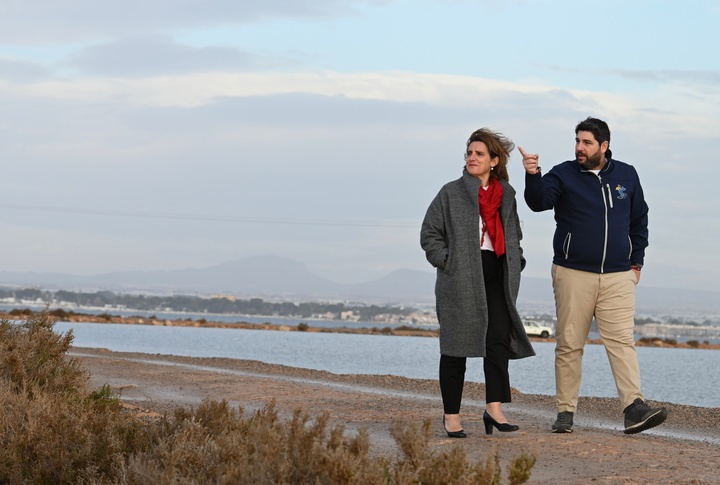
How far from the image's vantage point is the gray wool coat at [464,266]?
26.6ft

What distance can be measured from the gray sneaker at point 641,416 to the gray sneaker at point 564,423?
43cm

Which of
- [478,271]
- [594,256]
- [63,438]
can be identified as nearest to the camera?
[63,438]

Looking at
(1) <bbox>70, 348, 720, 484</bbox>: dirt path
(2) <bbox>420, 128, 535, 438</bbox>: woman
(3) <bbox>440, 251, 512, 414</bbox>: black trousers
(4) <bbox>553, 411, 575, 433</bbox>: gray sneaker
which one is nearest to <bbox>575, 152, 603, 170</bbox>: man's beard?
(2) <bbox>420, 128, 535, 438</bbox>: woman

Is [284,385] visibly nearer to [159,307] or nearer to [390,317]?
[390,317]

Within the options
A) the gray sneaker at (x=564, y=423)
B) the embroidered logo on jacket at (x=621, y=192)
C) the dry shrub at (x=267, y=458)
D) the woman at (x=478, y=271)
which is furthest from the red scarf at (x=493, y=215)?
the dry shrub at (x=267, y=458)

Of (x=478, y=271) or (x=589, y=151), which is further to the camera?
(x=589, y=151)

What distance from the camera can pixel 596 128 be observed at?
8453mm

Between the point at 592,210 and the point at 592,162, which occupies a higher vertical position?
the point at 592,162

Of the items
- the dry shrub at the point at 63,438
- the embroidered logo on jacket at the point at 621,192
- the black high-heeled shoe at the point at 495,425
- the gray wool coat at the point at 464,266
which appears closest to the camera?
the dry shrub at the point at 63,438

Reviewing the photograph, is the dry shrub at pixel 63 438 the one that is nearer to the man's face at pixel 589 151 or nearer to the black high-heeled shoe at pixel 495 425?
the black high-heeled shoe at pixel 495 425

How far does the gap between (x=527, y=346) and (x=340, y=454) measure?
158 inches

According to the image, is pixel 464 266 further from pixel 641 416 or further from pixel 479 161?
pixel 641 416

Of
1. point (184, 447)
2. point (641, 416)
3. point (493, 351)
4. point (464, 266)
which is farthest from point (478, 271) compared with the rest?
point (184, 447)

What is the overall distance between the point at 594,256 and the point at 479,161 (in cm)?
116
